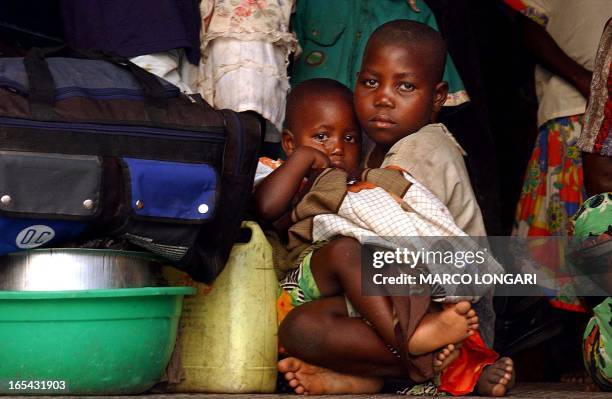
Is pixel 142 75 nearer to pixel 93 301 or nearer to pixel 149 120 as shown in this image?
pixel 149 120

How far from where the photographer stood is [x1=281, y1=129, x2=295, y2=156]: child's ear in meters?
4.17

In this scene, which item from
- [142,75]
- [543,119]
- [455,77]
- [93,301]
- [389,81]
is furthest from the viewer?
[543,119]

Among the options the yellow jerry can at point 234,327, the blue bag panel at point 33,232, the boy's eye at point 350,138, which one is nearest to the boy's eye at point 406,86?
the boy's eye at point 350,138

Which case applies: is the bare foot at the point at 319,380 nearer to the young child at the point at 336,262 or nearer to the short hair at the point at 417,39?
the young child at the point at 336,262

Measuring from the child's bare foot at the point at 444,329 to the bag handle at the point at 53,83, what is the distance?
95cm

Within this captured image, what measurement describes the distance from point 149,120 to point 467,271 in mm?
1041

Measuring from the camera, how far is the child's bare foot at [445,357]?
10.5ft

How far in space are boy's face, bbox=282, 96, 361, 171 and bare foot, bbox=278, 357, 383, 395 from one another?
925 millimetres

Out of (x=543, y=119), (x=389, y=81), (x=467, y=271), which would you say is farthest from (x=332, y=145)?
(x=543, y=119)

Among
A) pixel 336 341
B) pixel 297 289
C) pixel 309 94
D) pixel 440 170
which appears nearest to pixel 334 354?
pixel 336 341

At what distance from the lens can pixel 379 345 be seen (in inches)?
129

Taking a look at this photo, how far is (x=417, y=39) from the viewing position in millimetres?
4082

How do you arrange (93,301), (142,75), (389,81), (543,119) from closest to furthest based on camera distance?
(93,301)
(142,75)
(389,81)
(543,119)

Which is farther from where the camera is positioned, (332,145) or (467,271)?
(332,145)
